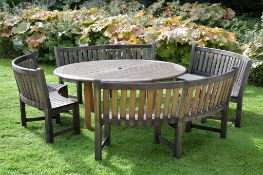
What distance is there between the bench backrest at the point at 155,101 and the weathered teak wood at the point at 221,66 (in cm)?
92

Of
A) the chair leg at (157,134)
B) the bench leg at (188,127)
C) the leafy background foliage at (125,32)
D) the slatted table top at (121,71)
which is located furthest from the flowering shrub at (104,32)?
the chair leg at (157,134)

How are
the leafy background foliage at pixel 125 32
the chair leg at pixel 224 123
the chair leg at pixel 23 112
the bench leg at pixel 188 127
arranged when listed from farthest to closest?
the leafy background foliage at pixel 125 32, the chair leg at pixel 23 112, the bench leg at pixel 188 127, the chair leg at pixel 224 123

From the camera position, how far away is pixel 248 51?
7.79 metres

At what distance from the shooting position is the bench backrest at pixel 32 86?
15.6 ft

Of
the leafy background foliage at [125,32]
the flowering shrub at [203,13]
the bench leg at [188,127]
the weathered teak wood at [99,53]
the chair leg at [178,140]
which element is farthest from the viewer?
the flowering shrub at [203,13]

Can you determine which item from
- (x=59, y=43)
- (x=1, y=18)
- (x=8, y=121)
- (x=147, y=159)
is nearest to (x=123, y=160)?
(x=147, y=159)

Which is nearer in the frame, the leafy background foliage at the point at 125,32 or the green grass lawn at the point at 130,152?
the green grass lawn at the point at 130,152

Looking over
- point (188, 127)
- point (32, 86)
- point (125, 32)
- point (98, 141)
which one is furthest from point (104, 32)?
point (98, 141)

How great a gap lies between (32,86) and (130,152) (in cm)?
144

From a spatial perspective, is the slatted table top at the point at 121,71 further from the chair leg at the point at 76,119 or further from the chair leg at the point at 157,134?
the chair leg at the point at 157,134

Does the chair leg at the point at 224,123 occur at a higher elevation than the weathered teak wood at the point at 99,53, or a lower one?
lower

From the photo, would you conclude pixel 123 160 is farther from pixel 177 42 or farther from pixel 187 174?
pixel 177 42

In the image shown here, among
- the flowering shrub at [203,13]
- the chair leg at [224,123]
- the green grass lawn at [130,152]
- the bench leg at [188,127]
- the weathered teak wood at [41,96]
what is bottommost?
the green grass lawn at [130,152]

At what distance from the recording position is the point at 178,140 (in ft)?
15.1
